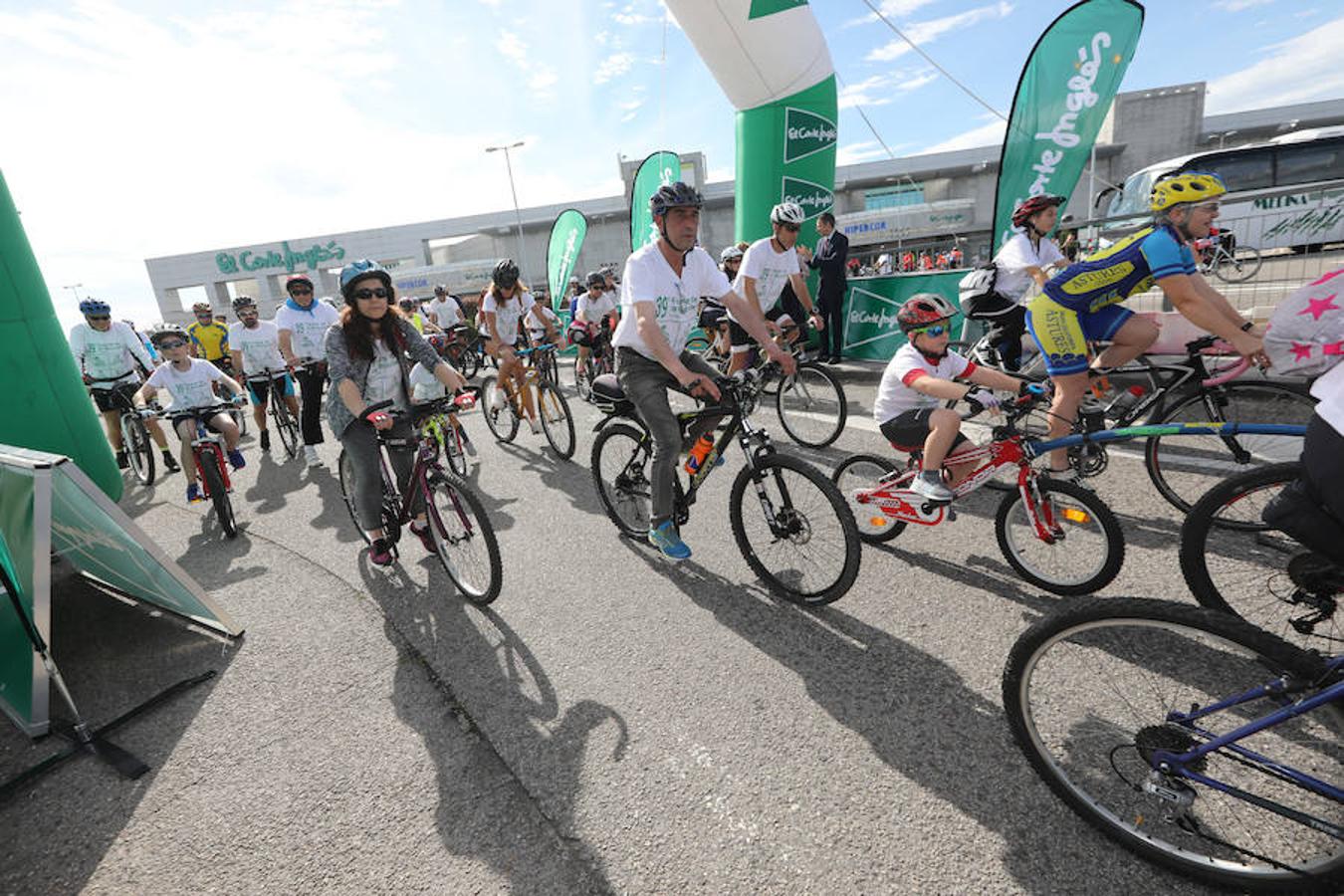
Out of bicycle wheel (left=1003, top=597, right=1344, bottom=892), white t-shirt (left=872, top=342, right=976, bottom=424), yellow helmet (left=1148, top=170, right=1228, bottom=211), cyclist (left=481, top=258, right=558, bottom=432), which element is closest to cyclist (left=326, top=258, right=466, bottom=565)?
white t-shirt (left=872, top=342, right=976, bottom=424)

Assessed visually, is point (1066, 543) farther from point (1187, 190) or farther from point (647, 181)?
point (647, 181)

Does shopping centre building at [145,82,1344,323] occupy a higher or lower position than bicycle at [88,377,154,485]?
higher

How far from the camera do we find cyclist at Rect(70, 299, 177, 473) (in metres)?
7.70

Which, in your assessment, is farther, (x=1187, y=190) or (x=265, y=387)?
(x=265, y=387)

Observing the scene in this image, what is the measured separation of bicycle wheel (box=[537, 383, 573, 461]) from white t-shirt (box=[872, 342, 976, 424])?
154 inches

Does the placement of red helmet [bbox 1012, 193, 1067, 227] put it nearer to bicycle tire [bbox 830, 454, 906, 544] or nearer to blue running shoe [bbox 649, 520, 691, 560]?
bicycle tire [bbox 830, 454, 906, 544]

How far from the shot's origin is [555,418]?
7.16m

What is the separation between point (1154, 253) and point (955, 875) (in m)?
3.57

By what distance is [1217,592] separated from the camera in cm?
268

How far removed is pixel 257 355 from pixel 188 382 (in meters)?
2.02

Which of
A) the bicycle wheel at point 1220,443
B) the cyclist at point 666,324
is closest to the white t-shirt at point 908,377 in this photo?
the cyclist at point 666,324

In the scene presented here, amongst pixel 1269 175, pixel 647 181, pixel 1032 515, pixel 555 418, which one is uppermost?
pixel 647 181

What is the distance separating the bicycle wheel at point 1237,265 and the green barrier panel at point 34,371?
514 inches

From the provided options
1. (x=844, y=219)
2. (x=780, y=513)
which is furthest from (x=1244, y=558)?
(x=844, y=219)
